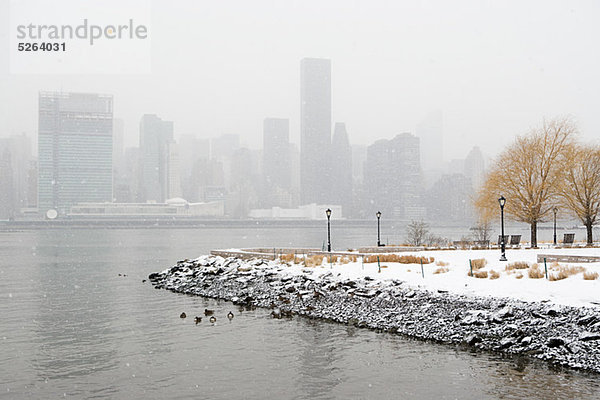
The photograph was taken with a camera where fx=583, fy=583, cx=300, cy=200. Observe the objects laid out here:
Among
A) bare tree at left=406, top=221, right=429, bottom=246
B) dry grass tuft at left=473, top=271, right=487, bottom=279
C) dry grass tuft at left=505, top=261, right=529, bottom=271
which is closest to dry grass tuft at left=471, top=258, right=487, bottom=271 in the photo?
dry grass tuft at left=505, top=261, right=529, bottom=271

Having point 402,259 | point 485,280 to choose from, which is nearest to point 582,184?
point 402,259

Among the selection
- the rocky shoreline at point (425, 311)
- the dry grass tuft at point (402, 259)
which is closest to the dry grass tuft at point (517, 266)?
the rocky shoreline at point (425, 311)

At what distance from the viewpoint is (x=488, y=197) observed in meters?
49.6

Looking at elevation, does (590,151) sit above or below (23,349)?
above

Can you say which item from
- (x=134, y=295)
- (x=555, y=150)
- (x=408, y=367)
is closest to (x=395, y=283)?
(x=408, y=367)

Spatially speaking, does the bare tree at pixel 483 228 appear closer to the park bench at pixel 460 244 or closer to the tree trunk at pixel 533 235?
the park bench at pixel 460 244

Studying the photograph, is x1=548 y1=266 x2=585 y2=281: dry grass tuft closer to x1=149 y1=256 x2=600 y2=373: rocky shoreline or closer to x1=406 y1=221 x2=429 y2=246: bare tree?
x1=149 y1=256 x2=600 y2=373: rocky shoreline

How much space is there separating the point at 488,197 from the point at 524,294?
28.8 metres

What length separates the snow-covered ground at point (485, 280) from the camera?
2102 cm

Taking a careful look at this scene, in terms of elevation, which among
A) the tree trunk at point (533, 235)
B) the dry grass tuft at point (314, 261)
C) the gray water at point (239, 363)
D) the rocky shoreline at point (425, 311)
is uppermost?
the tree trunk at point (533, 235)

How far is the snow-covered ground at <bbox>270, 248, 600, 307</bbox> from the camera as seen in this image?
21.0 metres

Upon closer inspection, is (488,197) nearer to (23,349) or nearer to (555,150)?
(555,150)

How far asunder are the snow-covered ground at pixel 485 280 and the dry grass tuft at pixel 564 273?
0.21m

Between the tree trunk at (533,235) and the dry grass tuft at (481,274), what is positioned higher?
the tree trunk at (533,235)
